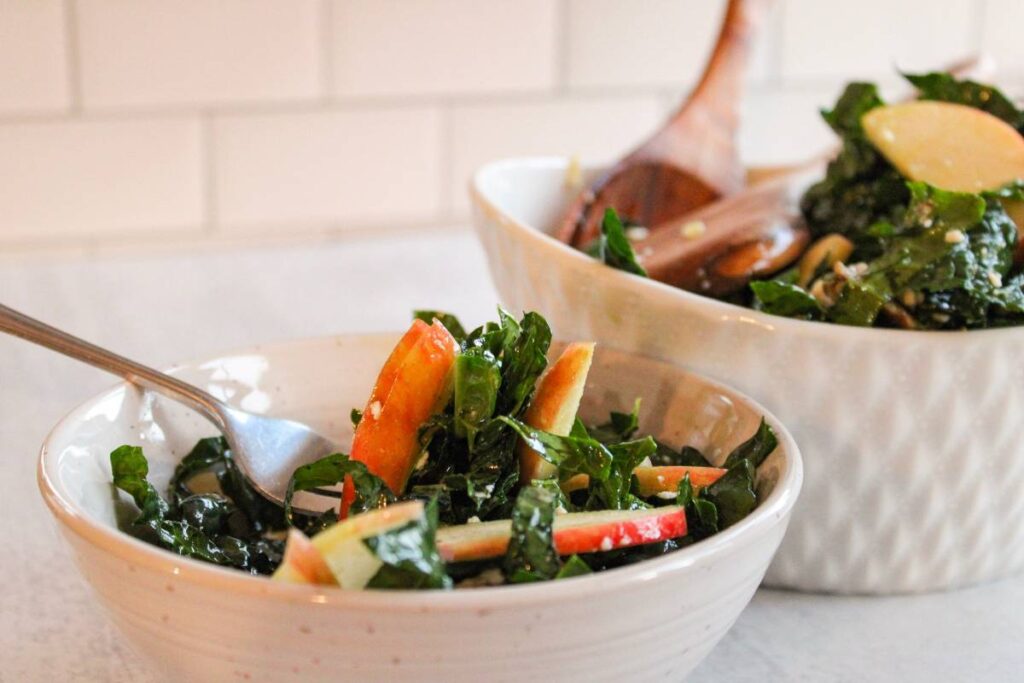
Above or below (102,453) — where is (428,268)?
below

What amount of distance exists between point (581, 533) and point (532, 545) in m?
0.03

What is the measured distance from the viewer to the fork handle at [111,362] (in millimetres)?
697

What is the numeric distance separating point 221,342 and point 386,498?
62cm

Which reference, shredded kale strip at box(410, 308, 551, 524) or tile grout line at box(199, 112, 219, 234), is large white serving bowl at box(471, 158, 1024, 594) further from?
tile grout line at box(199, 112, 219, 234)

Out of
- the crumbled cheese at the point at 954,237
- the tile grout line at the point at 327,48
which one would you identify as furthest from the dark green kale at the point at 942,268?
→ the tile grout line at the point at 327,48

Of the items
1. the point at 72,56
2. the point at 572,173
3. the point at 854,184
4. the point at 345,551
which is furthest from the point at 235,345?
the point at 345,551

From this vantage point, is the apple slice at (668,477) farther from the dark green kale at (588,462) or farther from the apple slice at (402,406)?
the apple slice at (402,406)

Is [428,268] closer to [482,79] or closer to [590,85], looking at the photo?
[482,79]

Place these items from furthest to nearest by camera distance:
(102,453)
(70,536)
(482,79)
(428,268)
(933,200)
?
(482,79) → (428,268) → (933,200) → (102,453) → (70,536)

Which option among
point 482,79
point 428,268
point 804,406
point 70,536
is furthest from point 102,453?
point 482,79

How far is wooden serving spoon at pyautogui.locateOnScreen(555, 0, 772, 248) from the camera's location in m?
1.02

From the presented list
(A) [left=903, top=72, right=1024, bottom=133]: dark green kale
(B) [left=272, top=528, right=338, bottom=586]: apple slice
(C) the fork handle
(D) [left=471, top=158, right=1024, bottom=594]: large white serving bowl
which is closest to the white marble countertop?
(D) [left=471, top=158, right=1024, bottom=594]: large white serving bowl

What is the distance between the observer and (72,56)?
1.43m

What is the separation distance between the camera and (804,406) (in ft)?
2.36
